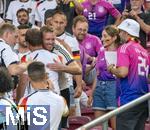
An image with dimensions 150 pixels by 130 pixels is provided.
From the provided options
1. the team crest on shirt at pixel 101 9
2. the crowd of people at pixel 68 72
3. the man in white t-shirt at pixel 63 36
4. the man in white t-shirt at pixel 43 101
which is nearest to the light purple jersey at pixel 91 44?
the crowd of people at pixel 68 72

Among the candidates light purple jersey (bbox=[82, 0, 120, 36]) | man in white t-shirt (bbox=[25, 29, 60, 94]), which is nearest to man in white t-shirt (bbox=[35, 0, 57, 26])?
light purple jersey (bbox=[82, 0, 120, 36])

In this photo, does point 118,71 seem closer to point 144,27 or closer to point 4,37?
point 4,37

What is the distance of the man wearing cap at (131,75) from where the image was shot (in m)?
8.17

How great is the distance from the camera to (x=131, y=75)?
326 inches

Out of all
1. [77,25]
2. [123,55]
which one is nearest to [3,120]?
[123,55]

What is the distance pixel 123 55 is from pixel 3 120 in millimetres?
2155

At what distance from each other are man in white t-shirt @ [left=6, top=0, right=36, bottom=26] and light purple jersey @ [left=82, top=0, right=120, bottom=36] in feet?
3.95

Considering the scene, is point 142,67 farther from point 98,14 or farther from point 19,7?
point 19,7

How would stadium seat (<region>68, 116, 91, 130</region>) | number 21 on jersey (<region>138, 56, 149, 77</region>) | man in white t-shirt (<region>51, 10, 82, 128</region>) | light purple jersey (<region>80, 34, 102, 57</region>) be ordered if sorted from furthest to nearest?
light purple jersey (<region>80, 34, 102, 57</region>)
man in white t-shirt (<region>51, 10, 82, 128</region>)
stadium seat (<region>68, 116, 91, 130</region>)
number 21 on jersey (<region>138, 56, 149, 77</region>)

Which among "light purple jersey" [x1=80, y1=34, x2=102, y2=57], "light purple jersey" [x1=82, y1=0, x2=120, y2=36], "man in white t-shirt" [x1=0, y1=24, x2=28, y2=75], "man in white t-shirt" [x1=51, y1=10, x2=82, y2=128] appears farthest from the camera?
"light purple jersey" [x1=82, y1=0, x2=120, y2=36]

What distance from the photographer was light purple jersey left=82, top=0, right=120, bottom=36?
12.4 metres

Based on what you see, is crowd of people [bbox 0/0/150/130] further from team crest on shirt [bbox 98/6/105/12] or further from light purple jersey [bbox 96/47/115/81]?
team crest on shirt [bbox 98/6/105/12]

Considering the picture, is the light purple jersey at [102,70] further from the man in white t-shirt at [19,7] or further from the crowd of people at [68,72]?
the man in white t-shirt at [19,7]

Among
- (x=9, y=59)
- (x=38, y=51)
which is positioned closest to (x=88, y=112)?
(x=38, y=51)
